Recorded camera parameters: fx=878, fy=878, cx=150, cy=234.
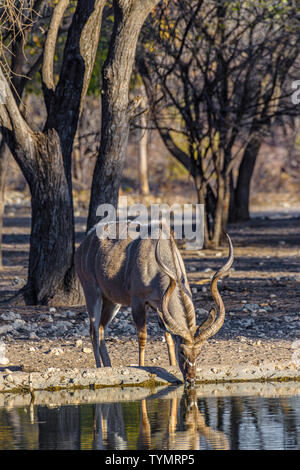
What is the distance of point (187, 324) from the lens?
815 centimetres

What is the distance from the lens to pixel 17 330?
10.9m

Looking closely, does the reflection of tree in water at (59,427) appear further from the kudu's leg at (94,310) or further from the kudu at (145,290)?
the kudu's leg at (94,310)

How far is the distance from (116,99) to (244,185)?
539 inches

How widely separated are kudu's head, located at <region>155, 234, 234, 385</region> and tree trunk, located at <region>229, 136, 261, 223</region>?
15673mm

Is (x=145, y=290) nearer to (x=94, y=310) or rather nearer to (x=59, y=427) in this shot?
(x=94, y=310)

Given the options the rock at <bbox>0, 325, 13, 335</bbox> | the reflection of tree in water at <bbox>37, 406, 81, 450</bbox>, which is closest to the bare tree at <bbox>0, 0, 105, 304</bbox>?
the rock at <bbox>0, 325, 13, 335</bbox>

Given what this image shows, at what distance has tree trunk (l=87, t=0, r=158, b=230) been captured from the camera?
1223 cm

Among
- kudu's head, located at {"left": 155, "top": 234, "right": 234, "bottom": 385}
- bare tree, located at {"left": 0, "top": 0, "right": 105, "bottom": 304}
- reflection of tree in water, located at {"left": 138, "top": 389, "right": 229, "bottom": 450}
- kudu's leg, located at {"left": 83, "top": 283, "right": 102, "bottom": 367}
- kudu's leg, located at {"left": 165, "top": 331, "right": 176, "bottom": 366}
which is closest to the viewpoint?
reflection of tree in water, located at {"left": 138, "top": 389, "right": 229, "bottom": 450}

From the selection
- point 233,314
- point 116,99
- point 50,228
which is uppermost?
point 116,99

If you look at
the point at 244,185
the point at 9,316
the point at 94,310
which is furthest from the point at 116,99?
the point at 244,185

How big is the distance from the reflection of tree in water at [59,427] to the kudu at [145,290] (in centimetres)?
121

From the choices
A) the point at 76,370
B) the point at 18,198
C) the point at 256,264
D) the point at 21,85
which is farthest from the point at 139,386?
the point at 18,198

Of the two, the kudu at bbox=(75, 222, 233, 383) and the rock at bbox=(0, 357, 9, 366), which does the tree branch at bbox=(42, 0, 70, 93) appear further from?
the rock at bbox=(0, 357, 9, 366)

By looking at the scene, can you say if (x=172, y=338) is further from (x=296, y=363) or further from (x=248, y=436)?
(x=248, y=436)
